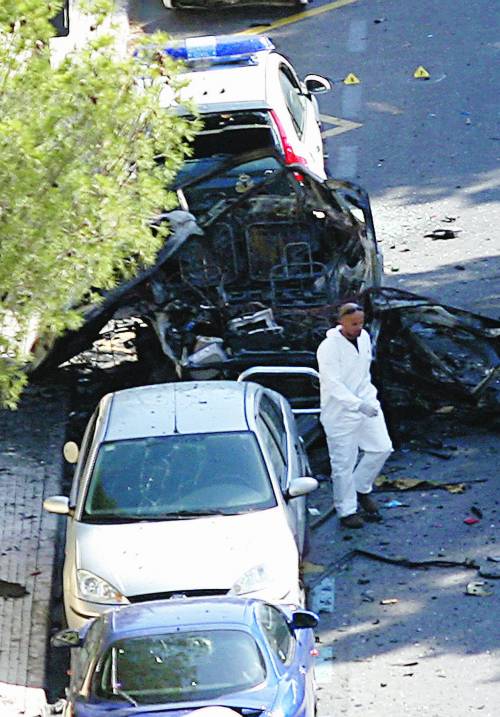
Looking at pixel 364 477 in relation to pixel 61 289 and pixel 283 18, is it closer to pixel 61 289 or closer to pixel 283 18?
pixel 61 289

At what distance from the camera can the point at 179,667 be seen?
8.20m

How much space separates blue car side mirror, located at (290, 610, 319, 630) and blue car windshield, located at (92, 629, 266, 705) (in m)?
0.54

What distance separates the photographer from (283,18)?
2380cm

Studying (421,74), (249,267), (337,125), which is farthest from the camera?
(421,74)

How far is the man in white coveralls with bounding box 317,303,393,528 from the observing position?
11.7 metres

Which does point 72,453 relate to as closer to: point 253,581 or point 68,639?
point 253,581

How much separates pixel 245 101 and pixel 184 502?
594 centimetres

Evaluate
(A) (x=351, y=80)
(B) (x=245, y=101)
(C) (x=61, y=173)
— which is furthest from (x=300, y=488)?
(A) (x=351, y=80)

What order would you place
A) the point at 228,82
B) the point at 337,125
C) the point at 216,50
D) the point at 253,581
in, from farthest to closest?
the point at 337,125
the point at 216,50
the point at 228,82
the point at 253,581

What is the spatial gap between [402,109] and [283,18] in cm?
407

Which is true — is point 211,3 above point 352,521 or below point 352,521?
above

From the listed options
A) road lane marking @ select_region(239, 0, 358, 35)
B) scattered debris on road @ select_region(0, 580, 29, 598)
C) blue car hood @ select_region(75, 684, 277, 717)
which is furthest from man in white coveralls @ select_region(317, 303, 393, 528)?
road lane marking @ select_region(239, 0, 358, 35)

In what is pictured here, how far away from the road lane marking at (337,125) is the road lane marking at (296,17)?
3.27 m

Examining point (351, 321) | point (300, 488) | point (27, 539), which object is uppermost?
point (351, 321)
